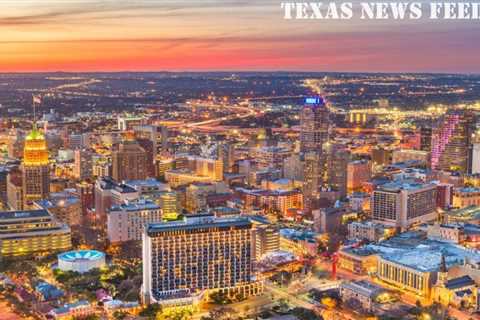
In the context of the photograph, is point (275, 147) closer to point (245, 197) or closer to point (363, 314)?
point (245, 197)

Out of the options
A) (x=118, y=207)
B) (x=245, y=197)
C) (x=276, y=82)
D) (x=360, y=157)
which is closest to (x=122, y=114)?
(x=276, y=82)

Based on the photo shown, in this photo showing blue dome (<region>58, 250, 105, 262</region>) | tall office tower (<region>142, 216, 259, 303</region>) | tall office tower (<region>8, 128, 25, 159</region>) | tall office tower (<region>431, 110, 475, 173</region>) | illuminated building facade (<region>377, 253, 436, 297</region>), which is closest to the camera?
tall office tower (<region>142, 216, 259, 303</region>)

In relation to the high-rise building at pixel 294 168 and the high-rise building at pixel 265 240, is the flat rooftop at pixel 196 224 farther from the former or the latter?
the high-rise building at pixel 294 168

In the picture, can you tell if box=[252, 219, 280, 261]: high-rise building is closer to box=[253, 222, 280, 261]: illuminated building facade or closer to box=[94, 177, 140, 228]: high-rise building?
box=[253, 222, 280, 261]: illuminated building facade

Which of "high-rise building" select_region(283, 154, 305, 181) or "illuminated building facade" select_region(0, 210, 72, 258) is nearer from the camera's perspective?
"illuminated building facade" select_region(0, 210, 72, 258)

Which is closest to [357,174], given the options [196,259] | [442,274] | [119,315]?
→ [442,274]

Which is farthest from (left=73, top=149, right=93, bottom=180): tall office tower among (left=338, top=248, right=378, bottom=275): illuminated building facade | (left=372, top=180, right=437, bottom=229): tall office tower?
(left=338, top=248, right=378, bottom=275): illuminated building facade

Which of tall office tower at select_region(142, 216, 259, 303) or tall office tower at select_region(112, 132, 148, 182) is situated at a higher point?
tall office tower at select_region(112, 132, 148, 182)

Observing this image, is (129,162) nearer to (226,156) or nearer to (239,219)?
(226,156)
